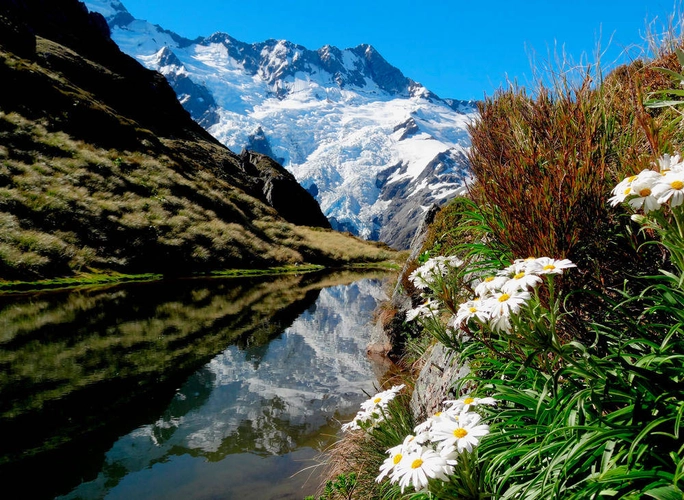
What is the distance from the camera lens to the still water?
17.0 ft

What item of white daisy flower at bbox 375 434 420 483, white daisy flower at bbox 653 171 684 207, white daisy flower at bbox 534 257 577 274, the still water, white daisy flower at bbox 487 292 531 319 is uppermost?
white daisy flower at bbox 653 171 684 207

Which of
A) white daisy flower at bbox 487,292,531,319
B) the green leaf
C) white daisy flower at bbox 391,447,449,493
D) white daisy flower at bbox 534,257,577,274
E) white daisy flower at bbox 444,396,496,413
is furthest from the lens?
white daisy flower at bbox 444,396,496,413

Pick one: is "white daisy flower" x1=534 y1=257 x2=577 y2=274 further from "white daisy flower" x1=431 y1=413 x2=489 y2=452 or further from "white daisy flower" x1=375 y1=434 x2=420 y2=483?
"white daisy flower" x1=375 y1=434 x2=420 y2=483

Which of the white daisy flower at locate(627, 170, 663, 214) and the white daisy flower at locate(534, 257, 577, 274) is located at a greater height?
the white daisy flower at locate(627, 170, 663, 214)

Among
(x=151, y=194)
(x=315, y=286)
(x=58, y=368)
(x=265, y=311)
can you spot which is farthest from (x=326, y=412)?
(x=151, y=194)

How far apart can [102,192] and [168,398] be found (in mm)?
25788

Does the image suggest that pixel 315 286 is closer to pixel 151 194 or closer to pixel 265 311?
pixel 265 311

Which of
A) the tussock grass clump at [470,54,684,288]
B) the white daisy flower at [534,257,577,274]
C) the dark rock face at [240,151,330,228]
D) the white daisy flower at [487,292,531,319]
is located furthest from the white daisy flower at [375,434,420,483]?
the dark rock face at [240,151,330,228]

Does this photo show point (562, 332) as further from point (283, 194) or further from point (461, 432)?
point (283, 194)

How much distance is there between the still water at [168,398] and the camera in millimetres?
5176

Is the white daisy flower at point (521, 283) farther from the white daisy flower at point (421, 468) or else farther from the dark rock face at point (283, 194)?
the dark rock face at point (283, 194)

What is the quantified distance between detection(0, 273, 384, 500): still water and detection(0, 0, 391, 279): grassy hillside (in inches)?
349

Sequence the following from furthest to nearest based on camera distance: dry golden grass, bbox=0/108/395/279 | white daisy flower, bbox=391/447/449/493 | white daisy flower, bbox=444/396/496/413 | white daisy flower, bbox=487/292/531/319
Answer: dry golden grass, bbox=0/108/395/279 → white daisy flower, bbox=444/396/496/413 → white daisy flower, bbox=487/292/531/319 → white daisy flower, bbox=391/447/449/493

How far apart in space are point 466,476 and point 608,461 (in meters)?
0.74
